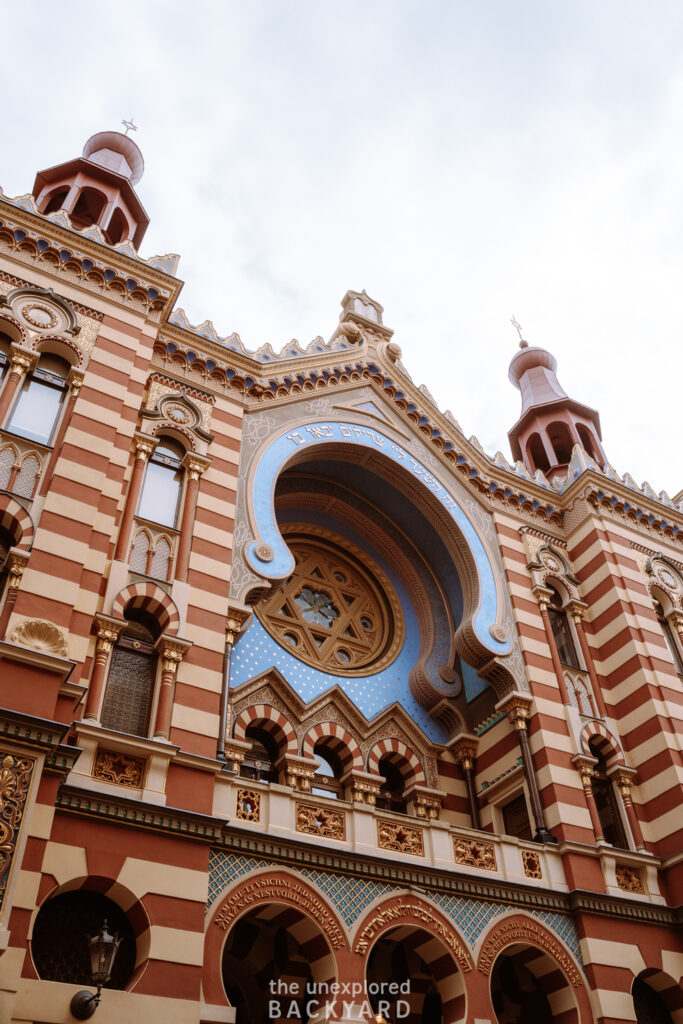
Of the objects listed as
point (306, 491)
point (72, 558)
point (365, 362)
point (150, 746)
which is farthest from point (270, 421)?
point (150, 746)

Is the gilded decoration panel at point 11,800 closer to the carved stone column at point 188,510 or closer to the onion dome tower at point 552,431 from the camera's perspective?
the carved stone column at point 188,510

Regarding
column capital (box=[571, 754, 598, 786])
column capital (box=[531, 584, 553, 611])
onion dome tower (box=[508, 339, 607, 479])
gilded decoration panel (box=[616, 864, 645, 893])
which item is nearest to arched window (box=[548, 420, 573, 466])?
onion dome tower (box=[508, 339, 607, 479])

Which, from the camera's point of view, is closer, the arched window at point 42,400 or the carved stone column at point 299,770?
the arched window at point 42,400

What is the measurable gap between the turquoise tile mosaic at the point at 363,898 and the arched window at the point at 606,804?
2.20 metres

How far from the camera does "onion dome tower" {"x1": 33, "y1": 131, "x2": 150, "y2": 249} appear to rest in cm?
1828

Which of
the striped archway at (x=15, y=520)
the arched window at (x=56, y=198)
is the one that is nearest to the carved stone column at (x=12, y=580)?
the striped archway at (x=15, y=520)

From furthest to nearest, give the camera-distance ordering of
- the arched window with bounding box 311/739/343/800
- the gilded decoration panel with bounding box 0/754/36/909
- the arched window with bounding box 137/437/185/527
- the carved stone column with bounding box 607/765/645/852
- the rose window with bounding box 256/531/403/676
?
the rose window with bounding box 256/531/403/676
the arched window with bounding box 311/739/343/800
the carved stone column with bounding box 607/765/645/852
the arched window with bounding box 137/437/185/527
the gilded decoration panel with bounding box 0/754/36/909

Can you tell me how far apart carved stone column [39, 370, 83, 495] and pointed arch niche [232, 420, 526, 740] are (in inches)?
124

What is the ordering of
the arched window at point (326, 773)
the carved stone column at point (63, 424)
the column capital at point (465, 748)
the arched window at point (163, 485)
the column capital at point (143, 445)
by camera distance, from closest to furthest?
the carved stone column at point (63, 424) → the arched window at point (163, 485) → the column capital at point (143, 445) → the arched window at point (326, 773) → the column capital at point (465, 748)

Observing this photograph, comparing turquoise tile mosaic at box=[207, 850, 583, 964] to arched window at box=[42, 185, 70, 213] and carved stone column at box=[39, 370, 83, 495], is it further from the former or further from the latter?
arched window at box=[42, 185, 70, 213]

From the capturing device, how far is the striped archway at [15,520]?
10.5 meters

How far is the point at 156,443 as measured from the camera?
13.4 meters

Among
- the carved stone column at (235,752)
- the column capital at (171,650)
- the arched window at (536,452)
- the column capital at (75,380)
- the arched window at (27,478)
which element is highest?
the arched window at (536,452)

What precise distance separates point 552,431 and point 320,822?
14.5 meters
